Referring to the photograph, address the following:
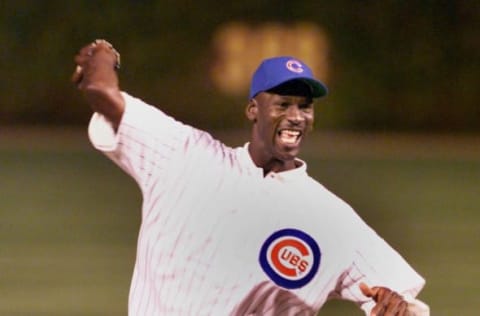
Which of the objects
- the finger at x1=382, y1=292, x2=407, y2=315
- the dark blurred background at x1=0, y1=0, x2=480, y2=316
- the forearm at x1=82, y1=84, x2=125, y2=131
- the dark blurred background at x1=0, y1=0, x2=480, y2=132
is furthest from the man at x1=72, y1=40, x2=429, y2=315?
the dark blurred background at x1=0, y1=0, x2=480, y2=132

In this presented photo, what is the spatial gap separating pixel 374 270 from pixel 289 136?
548 millimetres

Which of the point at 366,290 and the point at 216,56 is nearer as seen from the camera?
the point at 366,290

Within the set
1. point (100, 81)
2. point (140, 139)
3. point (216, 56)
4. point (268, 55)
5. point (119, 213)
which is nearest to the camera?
point (100, 81)

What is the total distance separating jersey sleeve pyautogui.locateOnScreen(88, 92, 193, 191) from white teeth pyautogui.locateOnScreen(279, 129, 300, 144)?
327mm

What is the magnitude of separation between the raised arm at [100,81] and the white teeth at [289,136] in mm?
549

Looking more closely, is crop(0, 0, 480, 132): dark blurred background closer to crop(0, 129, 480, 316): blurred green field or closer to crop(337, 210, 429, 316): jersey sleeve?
crop(0, 129, 480, 316): blurred green field

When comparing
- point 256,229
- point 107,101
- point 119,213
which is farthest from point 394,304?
point 119,213

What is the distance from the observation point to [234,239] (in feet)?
13.4

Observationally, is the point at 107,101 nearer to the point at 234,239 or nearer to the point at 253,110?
the point at 253,110

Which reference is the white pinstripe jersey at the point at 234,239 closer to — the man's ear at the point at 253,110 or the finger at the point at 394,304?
the finger at the point at 394,304

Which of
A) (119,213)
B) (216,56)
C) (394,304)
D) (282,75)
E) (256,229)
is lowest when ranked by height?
(394,304)

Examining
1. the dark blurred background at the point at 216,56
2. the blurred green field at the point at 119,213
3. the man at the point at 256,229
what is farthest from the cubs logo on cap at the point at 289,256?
the dark blurred background at the point at 216,56

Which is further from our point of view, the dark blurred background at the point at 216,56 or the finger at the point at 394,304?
the dark blurred background at the point at 216,56

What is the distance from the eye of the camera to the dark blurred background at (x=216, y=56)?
16.0 metres
